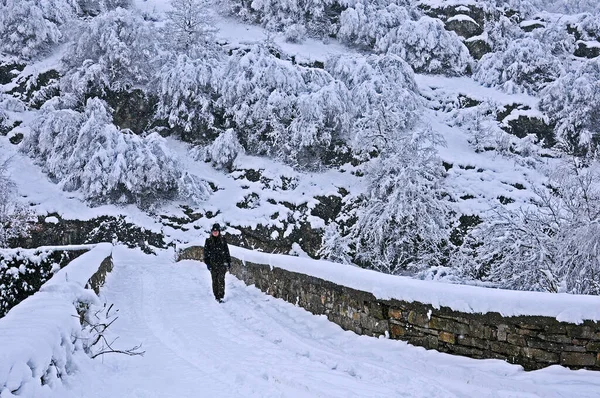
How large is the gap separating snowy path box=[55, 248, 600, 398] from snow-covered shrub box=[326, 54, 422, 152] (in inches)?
519

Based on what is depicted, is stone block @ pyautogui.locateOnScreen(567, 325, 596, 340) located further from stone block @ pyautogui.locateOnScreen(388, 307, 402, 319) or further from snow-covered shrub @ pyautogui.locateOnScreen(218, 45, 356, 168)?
snow-covered shrub @ pyautogui.locateOnScreen(218, 45, 356, 168)

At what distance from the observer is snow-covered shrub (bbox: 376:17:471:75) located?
29.2 meters

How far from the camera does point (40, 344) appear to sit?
136 inches

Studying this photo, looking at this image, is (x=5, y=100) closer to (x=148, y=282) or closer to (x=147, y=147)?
(x=147, y=147)

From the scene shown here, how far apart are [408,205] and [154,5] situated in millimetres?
28002

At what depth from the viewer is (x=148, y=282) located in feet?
40.3

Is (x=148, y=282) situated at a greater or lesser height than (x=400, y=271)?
greater

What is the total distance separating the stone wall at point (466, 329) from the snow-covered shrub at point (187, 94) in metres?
20.4

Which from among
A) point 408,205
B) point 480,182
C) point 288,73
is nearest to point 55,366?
point 408,205

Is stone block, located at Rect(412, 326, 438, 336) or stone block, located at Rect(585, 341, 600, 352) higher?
stone block, located at Rect(585, 341, 600, 352)

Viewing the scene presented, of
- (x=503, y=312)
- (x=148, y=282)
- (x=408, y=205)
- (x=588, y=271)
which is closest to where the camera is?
(x=503, y=312)

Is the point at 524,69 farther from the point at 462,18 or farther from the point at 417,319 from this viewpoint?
the point at 417,319

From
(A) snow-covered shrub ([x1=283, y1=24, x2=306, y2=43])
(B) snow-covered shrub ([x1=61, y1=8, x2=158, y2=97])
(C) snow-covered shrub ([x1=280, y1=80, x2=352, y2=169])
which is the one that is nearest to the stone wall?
(C) snow-covered shrub ([x1=280, y1=80, x2=352, y2=169])

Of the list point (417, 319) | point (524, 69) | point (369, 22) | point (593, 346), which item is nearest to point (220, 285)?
point (417, 319)
